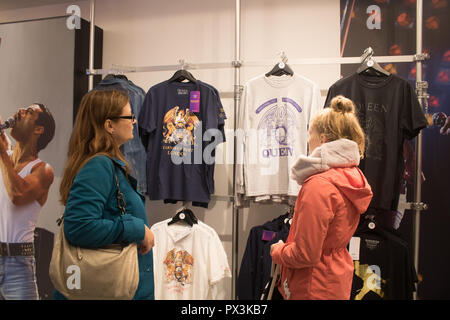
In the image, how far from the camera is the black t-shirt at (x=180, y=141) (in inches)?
79.7

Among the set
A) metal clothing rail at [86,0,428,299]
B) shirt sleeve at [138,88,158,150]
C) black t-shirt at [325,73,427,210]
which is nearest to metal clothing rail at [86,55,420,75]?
metal clothing rail at [86,0,428,299]

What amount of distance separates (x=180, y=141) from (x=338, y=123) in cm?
99

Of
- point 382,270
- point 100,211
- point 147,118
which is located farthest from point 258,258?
point 100,211

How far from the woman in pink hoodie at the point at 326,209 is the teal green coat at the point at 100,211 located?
0.50 meters

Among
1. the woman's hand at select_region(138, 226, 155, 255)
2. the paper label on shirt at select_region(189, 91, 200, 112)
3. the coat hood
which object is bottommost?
the woman's hand at select_region(138, 226, 155, 255)

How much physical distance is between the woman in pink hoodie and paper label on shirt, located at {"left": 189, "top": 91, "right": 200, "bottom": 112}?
89 cm

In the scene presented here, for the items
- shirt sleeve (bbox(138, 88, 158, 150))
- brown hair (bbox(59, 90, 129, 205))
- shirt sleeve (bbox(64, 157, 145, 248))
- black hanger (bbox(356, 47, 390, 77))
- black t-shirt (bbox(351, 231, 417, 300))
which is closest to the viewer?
shirt sleeve (bbox(64, 157, 145, 248))

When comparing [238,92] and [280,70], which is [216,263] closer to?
[238,92]

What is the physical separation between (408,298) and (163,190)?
4.23 feet

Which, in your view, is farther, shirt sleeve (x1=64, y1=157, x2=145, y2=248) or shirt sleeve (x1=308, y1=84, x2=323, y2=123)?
shirt sleeve (x1=308, y1=84, x2=323, y2=123)

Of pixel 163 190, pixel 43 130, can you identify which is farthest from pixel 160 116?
pixel 43 130

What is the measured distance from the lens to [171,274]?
193cm

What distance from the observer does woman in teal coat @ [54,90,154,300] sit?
105cm

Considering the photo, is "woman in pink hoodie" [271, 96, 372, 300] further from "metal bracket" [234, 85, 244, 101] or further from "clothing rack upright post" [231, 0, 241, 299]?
"metal bracket" [234, 85, 244, 101]
